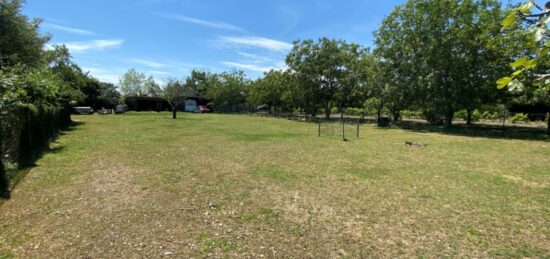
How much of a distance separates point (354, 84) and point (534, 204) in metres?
27.0

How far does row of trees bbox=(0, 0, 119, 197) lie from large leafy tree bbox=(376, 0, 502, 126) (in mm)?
21419

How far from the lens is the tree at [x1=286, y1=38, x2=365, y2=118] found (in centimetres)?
3144

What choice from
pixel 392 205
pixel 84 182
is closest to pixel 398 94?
pixel 392 205

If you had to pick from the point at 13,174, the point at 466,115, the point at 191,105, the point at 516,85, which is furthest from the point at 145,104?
the point at 516,85

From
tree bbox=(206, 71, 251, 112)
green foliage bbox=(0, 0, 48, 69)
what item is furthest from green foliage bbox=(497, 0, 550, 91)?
tree bbox=(206, 71, 251, 112)

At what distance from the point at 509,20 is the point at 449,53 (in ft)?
72.5

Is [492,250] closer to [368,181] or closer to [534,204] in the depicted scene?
[534,204]

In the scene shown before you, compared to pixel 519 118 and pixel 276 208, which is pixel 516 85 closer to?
pixel 276 208

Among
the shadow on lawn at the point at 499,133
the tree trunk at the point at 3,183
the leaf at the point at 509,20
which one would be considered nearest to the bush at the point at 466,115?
the shadow on lawn at the point at 499,133

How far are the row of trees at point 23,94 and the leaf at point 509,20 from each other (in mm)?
7638

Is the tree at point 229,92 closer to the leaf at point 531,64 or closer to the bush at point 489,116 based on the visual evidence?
the bush at point 489,116

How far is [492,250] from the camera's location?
3705 millimetres

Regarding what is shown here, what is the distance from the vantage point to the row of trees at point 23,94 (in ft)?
23.4

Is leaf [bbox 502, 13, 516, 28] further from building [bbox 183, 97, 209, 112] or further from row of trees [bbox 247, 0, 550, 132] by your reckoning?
building [bbox 183, 97, 209, 112]
